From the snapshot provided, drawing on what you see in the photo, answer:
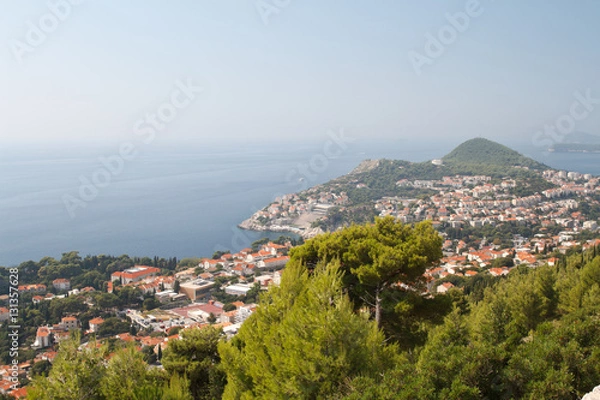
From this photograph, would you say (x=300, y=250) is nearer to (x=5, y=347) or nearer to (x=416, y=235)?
(x=416, y=235)

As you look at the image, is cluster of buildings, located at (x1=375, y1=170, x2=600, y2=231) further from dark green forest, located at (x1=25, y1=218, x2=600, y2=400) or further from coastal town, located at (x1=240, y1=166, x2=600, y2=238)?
dark green forest, located at (x1=25, y1=218, x2=600, y2=400)

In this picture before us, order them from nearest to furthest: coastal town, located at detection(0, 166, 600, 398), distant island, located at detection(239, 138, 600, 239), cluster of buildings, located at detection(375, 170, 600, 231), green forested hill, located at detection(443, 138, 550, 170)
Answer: coastal town, located at detection(0, 166, 600, 398) → cluster of buildings, located at detection(375, 170, 600, 231) → distant island, located at detection(239, 138, 600, 239) → green forested hill, located at detection(443, 138, 550, 170)

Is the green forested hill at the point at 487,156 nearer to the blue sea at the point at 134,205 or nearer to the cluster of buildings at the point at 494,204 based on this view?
the cluster of buildings at the point at 494,204

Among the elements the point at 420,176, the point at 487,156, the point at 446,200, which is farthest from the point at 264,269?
the point at 487,156

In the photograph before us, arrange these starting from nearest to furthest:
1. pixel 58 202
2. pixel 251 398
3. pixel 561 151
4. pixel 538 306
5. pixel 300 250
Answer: pixel 251 398
pixel 300 250
pixel 538 306
pixel 58 202
pixel 561 151

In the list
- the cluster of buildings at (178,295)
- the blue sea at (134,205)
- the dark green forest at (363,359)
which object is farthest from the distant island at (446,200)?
the dark green forest at (363,359)

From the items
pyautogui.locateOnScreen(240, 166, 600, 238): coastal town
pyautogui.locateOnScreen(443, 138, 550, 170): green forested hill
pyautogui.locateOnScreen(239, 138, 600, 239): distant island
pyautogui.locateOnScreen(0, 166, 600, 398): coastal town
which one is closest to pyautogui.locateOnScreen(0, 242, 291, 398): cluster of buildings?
pyautogui.locateOnScreen(0, 166, 600, 398): coastal town

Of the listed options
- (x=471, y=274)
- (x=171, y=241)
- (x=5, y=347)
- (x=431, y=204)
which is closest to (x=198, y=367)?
(x=5, y=347)
